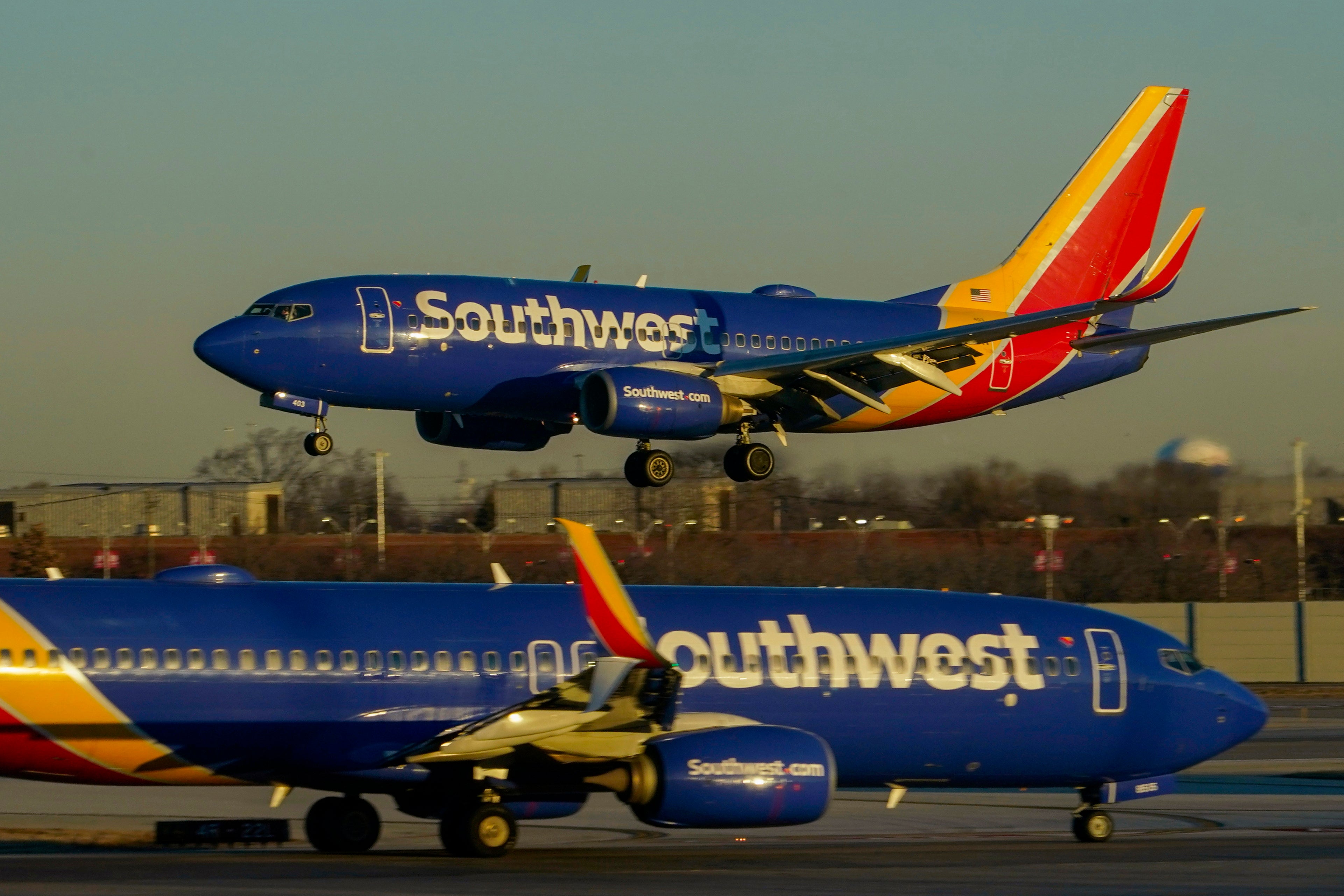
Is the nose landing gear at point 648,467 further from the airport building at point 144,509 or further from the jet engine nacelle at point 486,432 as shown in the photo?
the airport building at point 144,509

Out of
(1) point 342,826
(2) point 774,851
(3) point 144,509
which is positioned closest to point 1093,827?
(2) point 774,851

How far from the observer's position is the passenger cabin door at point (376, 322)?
27.7 meters

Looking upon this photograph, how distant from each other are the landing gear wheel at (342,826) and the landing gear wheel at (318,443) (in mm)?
7196

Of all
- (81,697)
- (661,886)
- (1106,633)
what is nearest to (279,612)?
(81,697)

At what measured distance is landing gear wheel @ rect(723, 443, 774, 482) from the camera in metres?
30.6

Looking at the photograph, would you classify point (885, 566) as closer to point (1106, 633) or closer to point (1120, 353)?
point (1120, 353)

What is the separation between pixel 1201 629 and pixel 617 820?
30.2m

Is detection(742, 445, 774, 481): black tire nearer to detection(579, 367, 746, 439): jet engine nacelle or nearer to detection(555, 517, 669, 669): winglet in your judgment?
detection(579, 367, 746, 439): jet engine nacelle

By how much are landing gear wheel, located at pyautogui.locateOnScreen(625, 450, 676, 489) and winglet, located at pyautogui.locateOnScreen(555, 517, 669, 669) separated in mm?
9438

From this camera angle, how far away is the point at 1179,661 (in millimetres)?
24844

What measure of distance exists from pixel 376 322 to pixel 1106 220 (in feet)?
52.9

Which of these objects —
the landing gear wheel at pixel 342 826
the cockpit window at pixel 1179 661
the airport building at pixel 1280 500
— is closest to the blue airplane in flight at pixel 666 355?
the cockpit window at pixel 1179 661

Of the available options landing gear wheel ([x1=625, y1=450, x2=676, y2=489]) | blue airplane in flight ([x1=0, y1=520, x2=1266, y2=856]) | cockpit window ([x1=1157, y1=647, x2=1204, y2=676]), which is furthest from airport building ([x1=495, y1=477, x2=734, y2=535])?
blue airplane in flight ([x1=0, y1=520, x2=1266, y2=856])

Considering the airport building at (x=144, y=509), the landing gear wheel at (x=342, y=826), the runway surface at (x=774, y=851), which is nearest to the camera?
the runway surface at (x=774, y=851)
